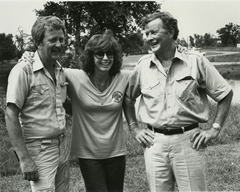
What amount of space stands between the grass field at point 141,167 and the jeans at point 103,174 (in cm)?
152

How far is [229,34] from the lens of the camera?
18.1 m

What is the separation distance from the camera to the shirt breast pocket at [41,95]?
2953mm

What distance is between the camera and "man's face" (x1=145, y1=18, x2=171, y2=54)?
10.4 feet

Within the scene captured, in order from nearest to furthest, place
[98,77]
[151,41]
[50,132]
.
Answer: [50,132] < [151,41] < [98,77]

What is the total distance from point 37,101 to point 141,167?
10.7ft

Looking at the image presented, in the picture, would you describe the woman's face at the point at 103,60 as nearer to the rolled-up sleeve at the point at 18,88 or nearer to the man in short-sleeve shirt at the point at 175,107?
the man in short-sleeve shirt at the point at 175,107

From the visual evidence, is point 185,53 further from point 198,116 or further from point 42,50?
point 42,50

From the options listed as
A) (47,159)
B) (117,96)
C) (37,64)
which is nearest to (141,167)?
(117,96)

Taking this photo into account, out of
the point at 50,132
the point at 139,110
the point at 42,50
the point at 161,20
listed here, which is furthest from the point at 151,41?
the point at 50,132

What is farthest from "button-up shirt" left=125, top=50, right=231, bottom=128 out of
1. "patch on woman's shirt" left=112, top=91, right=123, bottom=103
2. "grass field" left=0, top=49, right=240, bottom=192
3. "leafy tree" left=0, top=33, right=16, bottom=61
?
"leafy tree" left=0, top=33, right=16, bottom=61

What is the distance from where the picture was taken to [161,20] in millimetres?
3195

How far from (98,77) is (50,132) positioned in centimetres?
76

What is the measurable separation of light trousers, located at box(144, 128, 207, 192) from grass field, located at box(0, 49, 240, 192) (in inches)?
69.2

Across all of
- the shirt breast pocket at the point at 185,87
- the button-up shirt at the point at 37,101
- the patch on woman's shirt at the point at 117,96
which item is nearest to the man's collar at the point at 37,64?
the button-up shirt at the point at 37,101
